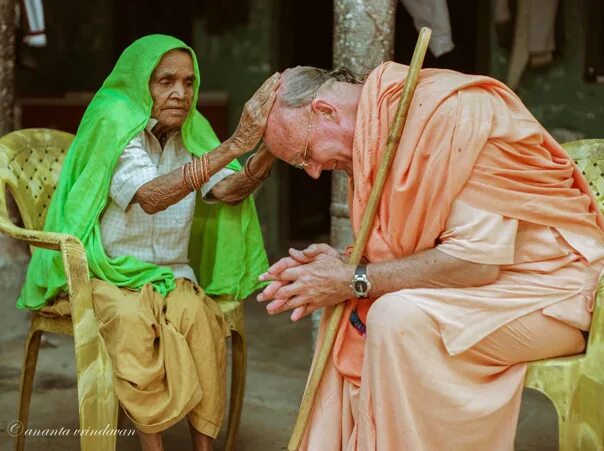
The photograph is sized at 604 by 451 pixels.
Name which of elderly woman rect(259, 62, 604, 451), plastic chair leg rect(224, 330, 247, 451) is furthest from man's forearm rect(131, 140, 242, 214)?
plastic chair leg rect(224, 330, 247, 451)

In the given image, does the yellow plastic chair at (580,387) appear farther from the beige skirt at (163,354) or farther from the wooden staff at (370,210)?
the beige skirt at (163,354)

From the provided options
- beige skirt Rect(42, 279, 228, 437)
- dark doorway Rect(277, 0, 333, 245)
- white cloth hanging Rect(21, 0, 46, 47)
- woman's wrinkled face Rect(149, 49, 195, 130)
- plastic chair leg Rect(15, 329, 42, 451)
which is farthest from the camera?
dark doorway Rect(277, 0, 333, 245)

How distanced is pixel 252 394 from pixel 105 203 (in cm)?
145

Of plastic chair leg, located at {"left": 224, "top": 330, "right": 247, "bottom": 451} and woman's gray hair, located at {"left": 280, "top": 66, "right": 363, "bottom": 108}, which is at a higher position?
woman's gray hair, located at {"left": 280, "top": 66, "right": 363, "bottom": 108}

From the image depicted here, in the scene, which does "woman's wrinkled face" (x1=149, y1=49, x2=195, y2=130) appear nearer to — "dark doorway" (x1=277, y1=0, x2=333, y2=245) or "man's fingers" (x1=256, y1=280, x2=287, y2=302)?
"man's fingers" (x1=256, y1=280, x2=287, y2=302)

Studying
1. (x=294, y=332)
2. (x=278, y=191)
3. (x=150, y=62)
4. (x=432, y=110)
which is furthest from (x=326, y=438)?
(x=278, y=191)

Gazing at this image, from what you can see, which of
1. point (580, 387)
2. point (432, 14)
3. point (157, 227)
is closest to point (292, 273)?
point (157, 227)

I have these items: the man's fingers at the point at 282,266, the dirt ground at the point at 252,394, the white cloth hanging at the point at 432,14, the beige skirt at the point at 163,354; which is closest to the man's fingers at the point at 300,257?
the man's fingers at the point at 282,266

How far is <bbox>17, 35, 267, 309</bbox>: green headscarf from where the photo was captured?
314 centimetres

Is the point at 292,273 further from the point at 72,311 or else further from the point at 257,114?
the point at 72,311

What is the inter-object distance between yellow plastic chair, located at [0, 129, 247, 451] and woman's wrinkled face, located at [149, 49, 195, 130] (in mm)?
600

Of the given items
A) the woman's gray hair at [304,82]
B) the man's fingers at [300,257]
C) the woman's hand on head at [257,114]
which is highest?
the woman's gray hair at [304,82]

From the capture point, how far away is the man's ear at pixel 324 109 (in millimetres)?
2693

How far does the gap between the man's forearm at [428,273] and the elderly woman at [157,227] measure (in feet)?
2.02
